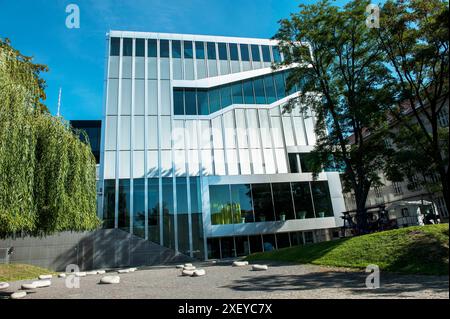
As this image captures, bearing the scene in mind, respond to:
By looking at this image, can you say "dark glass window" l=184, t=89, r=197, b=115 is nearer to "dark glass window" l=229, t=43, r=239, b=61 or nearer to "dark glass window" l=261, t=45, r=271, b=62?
"dark glass window" l=229, t=43, r=239, b=61

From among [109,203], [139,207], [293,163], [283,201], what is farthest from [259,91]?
[109,203]

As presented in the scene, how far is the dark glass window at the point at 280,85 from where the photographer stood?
32731 mm

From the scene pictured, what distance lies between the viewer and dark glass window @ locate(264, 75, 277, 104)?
32.2 m

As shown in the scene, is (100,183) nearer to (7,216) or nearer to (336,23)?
(7,216)

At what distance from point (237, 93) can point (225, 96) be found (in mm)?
1392

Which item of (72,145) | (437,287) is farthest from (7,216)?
(437,287)

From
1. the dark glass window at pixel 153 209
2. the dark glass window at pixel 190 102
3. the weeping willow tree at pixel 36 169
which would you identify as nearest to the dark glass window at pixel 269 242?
the dark glass window at pixel 153 209

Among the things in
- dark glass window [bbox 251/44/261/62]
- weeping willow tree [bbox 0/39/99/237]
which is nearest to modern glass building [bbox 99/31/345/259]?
dark glass window [bbox 251/44/261/62]

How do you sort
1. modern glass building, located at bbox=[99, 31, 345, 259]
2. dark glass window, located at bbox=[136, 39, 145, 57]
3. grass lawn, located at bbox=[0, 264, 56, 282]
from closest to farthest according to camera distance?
grass lawn, located at bbox=[0, 264, 56, 282] → modern glass building, located at bbox=[99, 31, 345, 259] → dark glass window, located at bbox=[136, 39, 145, 57]

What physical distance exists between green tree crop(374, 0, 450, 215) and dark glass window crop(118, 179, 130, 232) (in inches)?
790

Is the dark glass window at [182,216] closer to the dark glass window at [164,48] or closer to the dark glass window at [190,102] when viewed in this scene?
the dark glass window at [190,102]

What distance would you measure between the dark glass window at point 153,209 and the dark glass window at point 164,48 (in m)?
13.5
